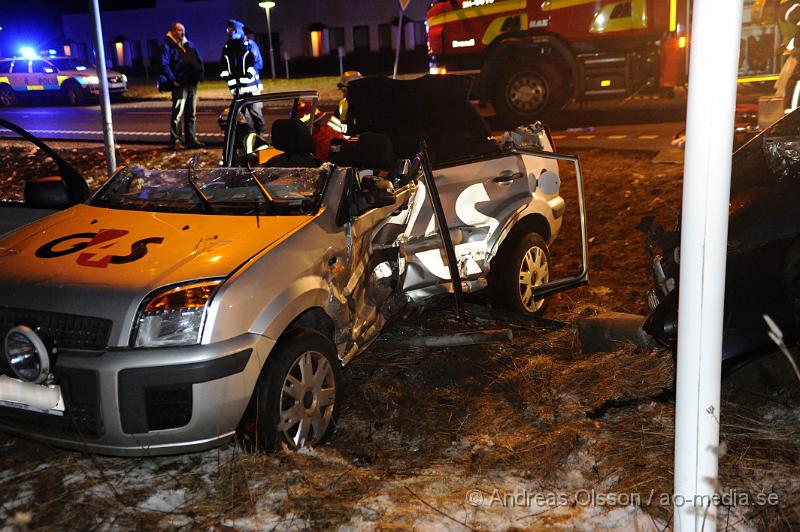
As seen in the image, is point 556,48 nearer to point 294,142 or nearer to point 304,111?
point 304,111

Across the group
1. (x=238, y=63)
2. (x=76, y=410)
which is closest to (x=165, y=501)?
(x=76, y=410)

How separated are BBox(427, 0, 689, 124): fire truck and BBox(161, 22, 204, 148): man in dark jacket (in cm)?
404

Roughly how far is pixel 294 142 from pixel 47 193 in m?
1.50

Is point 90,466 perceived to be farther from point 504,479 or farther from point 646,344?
point 646,344

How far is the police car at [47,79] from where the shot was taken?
26.7m

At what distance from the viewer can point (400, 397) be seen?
4.80 m

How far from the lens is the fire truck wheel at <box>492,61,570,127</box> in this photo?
45.1 ft

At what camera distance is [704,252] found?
2.68m

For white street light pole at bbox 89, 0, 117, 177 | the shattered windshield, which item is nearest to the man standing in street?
white street light pole at bbox 89, 0, 117, 177

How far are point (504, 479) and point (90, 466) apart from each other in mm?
1862

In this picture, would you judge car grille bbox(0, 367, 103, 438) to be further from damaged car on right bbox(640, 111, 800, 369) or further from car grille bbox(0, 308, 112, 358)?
damaged car on right bbox(640, 111, 800, 369)

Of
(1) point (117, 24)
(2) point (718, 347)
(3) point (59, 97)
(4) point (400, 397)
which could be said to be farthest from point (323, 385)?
(1) point (117, 24)

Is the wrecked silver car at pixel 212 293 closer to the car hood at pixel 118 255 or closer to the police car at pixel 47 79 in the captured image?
the car hood at pixel 118 255

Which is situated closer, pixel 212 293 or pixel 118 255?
pixel 212 293
